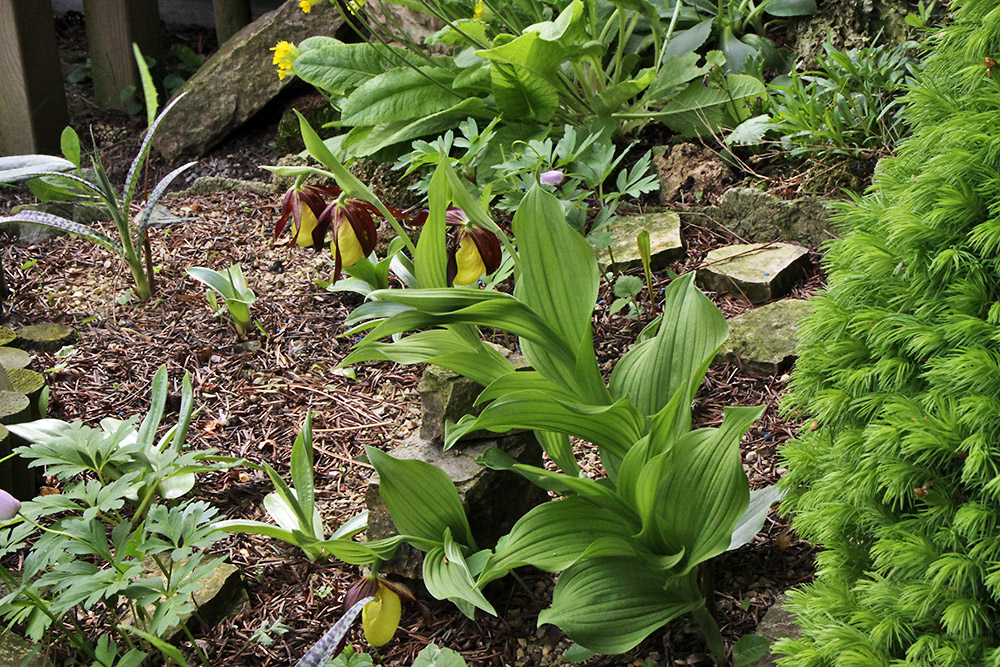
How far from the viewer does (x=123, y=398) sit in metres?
2.33

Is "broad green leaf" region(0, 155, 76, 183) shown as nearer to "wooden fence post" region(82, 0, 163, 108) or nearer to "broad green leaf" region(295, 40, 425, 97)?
"broad green leaf" region(295, 40, 425, 97)

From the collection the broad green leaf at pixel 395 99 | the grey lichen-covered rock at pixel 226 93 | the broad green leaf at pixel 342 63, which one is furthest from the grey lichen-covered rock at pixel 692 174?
the grey lichen-covered rock at pixel 226 93

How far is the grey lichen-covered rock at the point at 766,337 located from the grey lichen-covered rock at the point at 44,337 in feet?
6.42

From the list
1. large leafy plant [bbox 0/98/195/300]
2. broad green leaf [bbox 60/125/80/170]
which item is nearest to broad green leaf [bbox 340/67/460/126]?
large leafy plant [bbox 0/98/195/300]

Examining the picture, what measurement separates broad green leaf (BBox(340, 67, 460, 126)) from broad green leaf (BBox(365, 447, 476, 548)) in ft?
5.84

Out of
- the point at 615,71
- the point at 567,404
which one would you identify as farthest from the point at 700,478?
the point at 615,71

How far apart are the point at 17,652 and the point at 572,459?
1.14 meters

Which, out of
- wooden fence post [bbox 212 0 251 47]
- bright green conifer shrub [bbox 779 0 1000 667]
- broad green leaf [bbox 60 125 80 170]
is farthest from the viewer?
wooden fence post [bbox 212 0 251 47]

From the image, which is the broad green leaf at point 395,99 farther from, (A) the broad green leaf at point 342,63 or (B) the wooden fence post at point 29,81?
(B) the wooden fence post at point 29,81

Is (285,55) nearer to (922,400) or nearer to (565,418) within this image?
(565,418)

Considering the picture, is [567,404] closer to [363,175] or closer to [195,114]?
[363,175]

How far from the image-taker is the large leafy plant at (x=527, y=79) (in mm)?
2721

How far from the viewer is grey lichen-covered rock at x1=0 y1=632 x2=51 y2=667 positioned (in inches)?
61.5

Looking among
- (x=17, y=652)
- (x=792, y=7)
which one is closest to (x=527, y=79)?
(x=792, y=7)
